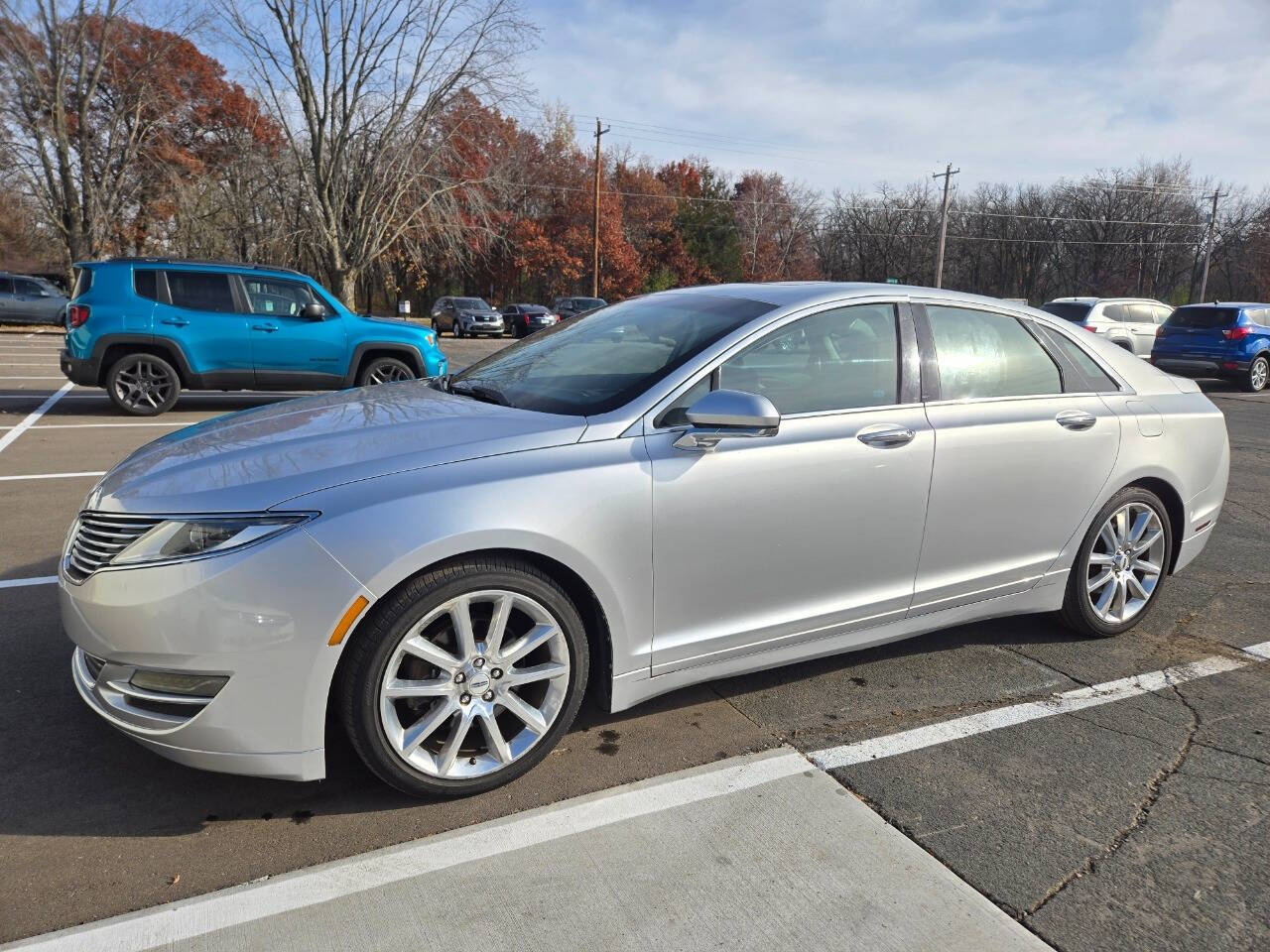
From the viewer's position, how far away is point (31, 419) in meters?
10.0

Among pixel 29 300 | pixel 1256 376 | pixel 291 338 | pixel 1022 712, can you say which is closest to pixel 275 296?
pixel 291 338

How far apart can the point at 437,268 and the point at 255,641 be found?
52.5 meters

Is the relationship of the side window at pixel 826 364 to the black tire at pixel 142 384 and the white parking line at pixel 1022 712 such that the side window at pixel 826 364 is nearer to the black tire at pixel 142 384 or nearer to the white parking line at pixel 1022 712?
the white parking line at pixel 1022 712

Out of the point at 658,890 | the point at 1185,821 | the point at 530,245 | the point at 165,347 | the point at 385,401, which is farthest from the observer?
the point at 530,245

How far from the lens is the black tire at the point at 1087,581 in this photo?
410cm

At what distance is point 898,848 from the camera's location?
102 inches

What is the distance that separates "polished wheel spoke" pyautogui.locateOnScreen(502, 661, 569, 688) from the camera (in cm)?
281

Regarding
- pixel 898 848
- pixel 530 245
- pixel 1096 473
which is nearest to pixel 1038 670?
pixel 1096 473

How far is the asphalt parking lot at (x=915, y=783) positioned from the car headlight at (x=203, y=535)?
0.81 m

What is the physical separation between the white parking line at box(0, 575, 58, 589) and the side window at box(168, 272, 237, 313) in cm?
690

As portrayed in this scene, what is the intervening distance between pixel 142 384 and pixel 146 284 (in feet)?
3.84

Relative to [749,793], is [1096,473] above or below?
above

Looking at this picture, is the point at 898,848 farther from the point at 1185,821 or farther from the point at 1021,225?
the point at 1021,225

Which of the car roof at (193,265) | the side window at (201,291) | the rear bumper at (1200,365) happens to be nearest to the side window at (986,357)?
the car roof at (193,265)
